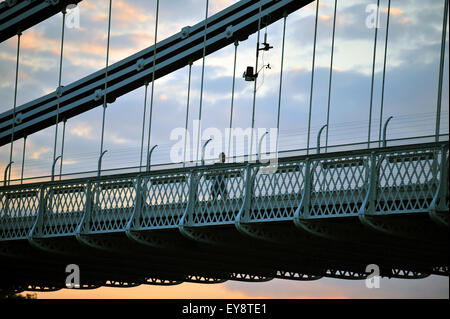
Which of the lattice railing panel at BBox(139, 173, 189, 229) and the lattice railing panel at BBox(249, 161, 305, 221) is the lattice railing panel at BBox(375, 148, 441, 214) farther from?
the lattice railing panel at BBox(139, 173, 189, 229)

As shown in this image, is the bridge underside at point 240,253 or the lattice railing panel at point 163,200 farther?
the lattice railing panel at point 163,200

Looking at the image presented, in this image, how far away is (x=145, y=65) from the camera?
4416cm

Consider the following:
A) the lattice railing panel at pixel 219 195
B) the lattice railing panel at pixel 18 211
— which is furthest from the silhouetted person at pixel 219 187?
the lattice railing panel at pixel 18 211

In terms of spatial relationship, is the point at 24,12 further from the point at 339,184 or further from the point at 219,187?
the point at 339,184

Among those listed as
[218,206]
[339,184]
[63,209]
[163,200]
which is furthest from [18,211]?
[339,184]

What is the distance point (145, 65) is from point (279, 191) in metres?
15.7

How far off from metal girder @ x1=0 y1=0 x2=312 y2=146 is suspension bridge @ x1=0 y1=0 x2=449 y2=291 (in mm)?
54

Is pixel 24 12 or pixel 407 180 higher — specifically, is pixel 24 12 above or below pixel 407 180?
above

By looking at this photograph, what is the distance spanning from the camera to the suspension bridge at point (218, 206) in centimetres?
2783

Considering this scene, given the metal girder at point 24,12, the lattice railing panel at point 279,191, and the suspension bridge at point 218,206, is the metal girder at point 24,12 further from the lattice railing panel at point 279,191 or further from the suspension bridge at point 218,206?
the lattice railing panel at point 279,191

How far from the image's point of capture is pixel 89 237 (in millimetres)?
36469

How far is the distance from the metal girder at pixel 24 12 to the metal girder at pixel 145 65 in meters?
3.18

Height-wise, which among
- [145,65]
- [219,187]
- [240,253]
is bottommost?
[240,253]

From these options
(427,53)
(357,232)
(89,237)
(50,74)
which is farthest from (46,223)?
(50,74)
